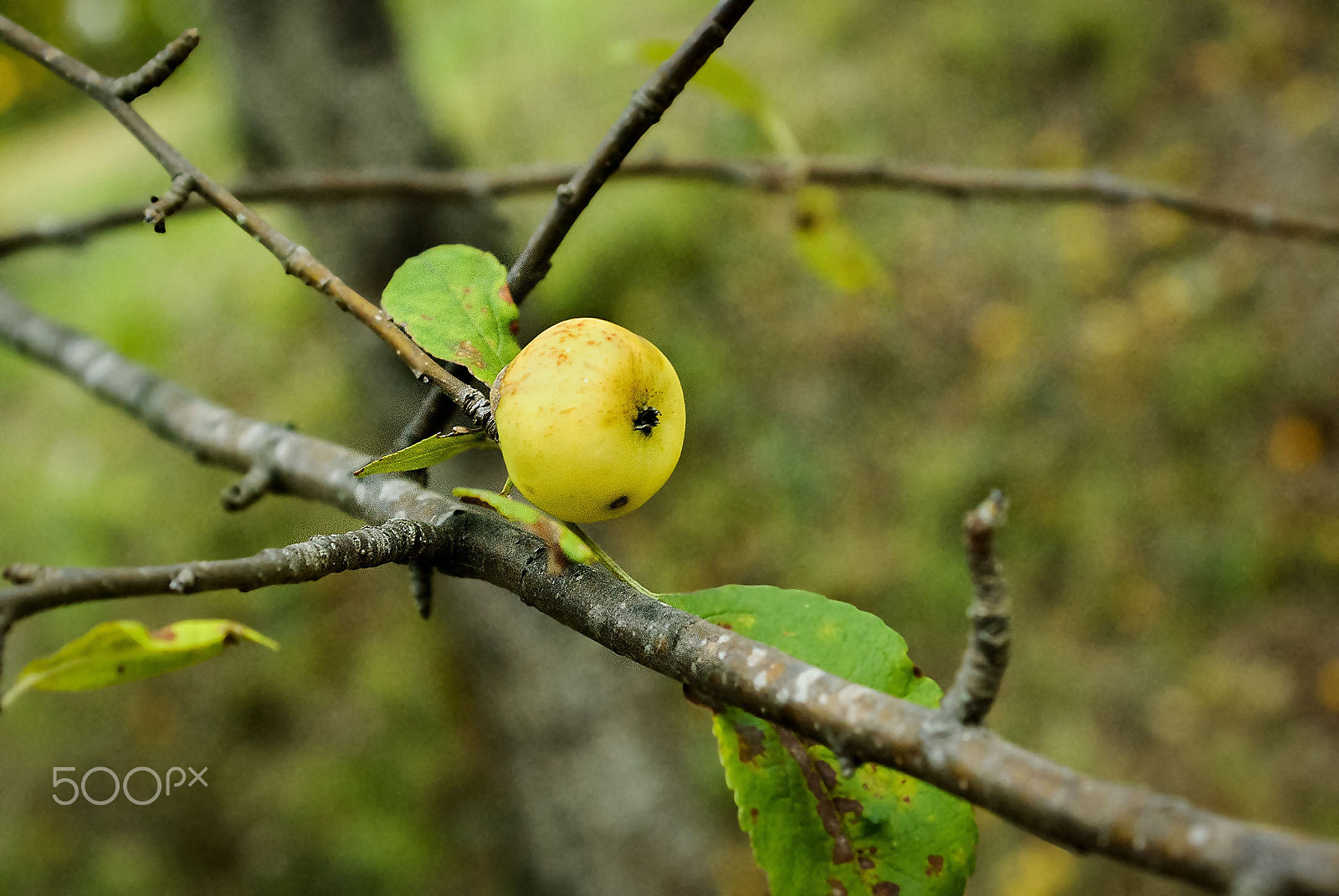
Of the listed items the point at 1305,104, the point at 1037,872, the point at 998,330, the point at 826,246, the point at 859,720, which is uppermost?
the point at 1305,104

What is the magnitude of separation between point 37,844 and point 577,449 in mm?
2777

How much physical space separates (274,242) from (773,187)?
2.62 ft

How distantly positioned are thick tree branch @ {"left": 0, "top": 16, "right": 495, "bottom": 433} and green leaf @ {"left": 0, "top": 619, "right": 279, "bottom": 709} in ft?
0.60

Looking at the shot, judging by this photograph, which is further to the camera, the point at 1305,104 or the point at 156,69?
the point at 1305,104

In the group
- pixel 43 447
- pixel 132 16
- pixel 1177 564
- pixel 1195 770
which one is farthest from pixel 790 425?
pixel 132 16

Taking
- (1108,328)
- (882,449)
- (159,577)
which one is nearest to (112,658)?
(159,577)

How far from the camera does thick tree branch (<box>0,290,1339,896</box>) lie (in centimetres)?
33

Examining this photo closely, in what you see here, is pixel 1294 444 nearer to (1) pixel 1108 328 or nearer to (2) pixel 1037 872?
(1) pixel 1108 328

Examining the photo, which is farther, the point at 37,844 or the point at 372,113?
the point at 37,844

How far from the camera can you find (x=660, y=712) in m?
2.49

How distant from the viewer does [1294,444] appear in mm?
2615

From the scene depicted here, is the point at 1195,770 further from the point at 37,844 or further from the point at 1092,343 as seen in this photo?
the point at 37,844

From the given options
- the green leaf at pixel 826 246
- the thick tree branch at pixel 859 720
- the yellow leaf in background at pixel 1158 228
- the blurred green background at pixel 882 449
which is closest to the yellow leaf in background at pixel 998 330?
the blurred green background at pixel 882 449

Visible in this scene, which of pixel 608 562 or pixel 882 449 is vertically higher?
pixel 882 449
